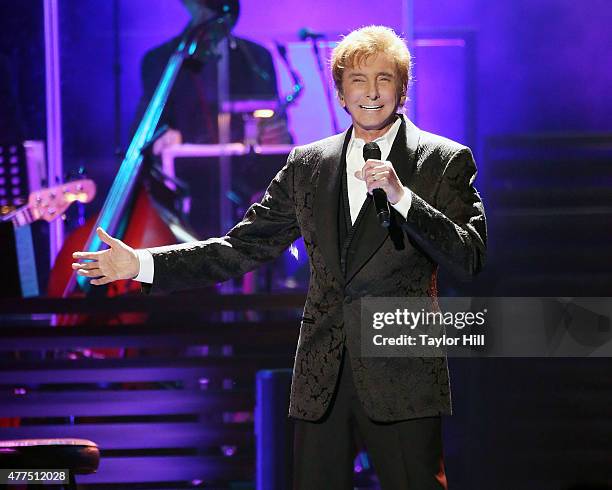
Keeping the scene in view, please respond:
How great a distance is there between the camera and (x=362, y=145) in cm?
210

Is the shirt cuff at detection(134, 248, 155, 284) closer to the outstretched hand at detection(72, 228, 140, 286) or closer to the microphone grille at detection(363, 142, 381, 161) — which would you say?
the outstretched hand at detection(72, 228, 140, 286)

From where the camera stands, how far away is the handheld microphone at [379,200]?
1.73m

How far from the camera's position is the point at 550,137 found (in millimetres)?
4602

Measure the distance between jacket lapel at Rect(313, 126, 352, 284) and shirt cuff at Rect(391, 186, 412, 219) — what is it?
22 centimetres

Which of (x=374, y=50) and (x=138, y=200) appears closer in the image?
(x=374, y=50)

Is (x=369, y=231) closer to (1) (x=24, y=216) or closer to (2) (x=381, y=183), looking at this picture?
(2) (x=381, y=183)

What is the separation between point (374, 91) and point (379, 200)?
358 millimetres

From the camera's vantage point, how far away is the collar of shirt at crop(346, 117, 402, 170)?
2.06 m

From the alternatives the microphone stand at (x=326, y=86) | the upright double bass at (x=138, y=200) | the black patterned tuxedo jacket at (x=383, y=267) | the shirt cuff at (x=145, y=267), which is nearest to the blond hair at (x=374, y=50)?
the black patterned tuxedo jacket at (x=383, y=267)

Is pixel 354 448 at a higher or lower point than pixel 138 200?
lower

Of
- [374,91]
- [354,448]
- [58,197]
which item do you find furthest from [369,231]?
[58,197]

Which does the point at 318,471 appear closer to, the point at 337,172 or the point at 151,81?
the point at 337,172

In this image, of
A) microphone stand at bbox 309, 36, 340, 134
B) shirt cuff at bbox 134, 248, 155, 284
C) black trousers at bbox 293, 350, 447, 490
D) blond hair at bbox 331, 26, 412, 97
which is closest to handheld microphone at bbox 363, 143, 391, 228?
blond hair at bbox 331, 26, 412, 97

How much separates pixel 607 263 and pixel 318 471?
116 inches
